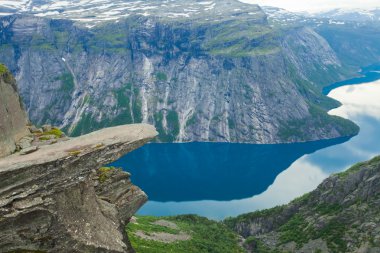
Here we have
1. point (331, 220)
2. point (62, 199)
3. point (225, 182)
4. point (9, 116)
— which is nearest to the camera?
point (62, 199)

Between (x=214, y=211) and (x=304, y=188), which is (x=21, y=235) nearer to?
(x=214, y=211)

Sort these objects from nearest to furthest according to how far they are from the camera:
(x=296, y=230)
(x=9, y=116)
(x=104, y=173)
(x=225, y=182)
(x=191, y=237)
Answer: (x=9, y=116) → (x=104, y=173) → (x=296, y=230) → (x=191, y=237) → (x=225, y=182)

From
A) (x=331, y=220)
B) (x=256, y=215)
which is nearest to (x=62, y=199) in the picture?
(x=331, y=220)

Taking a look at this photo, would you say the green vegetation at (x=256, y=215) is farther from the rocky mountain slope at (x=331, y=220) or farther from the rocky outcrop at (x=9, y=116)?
the rocky outcrop at (x=9, y=116)

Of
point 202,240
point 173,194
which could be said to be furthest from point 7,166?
point 173,194

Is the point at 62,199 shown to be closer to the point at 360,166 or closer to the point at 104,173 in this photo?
the point at 104,173

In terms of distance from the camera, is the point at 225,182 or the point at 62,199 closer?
the point at 62,199

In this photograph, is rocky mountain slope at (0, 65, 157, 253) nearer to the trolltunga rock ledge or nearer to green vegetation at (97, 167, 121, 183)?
the trolltunga rock ledge
